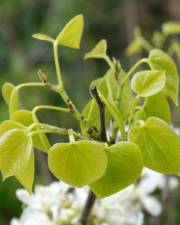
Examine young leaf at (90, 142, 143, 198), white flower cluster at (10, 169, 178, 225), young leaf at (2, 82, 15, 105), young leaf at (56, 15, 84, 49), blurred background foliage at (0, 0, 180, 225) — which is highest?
young leaf at (56, 15, 84, 49)

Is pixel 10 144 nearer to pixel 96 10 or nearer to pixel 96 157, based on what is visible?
pixel 96 157

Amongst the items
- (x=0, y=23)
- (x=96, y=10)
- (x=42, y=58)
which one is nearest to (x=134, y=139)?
(x=0, y=23)

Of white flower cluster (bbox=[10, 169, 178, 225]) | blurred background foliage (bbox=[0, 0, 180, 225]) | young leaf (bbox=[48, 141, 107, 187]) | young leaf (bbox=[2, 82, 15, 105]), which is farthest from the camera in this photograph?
blurred background foliage (bbox=[0, 0, 180, 225])

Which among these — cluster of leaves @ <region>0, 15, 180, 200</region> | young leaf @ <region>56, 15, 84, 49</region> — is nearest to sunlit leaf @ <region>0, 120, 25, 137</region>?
cluster of leaves @ <region>0, 15, 180, 200</region>

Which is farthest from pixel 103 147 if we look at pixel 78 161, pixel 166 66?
pixel 166 66

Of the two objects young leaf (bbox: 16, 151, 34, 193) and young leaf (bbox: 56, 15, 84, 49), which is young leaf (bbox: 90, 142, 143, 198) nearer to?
young leaf (bbox: 16, 151, 34, 193)
